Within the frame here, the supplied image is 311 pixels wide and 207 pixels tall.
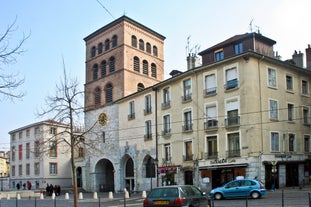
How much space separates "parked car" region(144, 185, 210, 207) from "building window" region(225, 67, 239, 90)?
19.5m

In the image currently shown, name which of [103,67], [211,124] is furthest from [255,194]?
[103,67]

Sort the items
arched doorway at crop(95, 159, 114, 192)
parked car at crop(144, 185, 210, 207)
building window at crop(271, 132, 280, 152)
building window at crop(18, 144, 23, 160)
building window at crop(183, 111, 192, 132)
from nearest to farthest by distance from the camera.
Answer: parked car at crop(144, 185, 210, 207) < building window at crop(271, 132, 280, 152) < building window at crop(183, 111, 192, 132) < arched doorway at crop(95, 159, 114, 192) < building window at crop(18, 144, 23, 160)

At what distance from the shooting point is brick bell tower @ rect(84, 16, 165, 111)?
53.0 meters

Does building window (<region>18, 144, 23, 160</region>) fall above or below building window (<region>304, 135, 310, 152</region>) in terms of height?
below

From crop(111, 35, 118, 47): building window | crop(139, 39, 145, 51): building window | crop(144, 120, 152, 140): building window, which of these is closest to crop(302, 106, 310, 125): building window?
crop(144, 120, 152, 140): building window

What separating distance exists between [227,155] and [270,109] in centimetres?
552

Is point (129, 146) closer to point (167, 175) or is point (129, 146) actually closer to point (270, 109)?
point (167, 175)

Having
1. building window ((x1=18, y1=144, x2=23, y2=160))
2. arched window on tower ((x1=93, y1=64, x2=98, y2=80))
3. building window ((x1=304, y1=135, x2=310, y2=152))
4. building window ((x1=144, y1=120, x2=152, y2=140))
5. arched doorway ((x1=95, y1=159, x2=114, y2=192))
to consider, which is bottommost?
arched doorway ((x1=95, y1=159, x2=114, y2=192))

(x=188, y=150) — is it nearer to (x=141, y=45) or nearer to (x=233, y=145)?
(x=233, y=145)

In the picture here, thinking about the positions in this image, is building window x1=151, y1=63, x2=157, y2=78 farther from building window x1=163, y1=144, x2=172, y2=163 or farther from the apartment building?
building window x1=163, y1=144, x2=172, y2=163

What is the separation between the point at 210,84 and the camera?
37.8 metres

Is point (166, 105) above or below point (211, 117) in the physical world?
above

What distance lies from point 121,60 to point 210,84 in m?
18.2

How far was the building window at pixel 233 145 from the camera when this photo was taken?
34656mm
